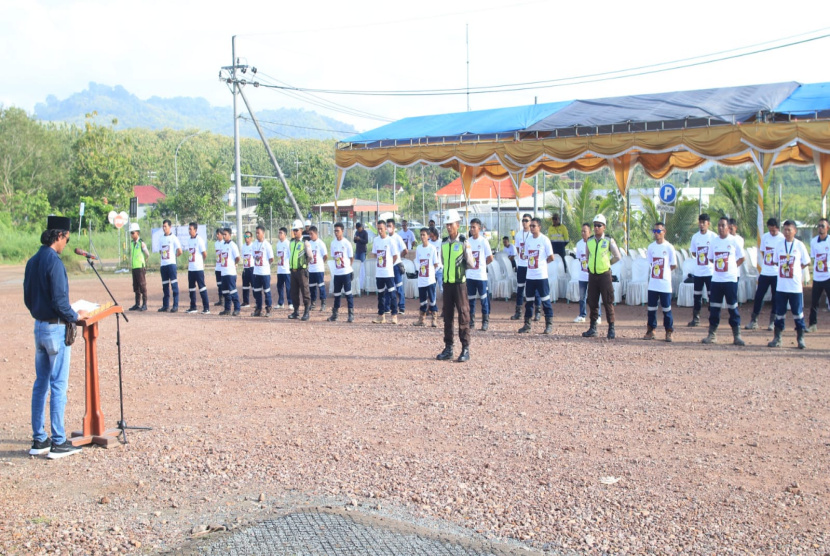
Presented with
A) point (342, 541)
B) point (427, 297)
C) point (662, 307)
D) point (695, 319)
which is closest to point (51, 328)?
point (342, 541)

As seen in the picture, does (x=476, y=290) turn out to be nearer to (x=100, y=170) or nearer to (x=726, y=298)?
(x=726, y=298)

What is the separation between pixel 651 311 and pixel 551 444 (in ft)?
21.5

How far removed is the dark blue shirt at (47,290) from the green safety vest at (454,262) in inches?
222

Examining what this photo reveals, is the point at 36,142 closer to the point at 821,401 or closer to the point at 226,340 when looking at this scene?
the point at 226,340

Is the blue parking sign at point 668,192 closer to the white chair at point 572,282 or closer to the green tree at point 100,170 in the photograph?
the white chair at point 572,282

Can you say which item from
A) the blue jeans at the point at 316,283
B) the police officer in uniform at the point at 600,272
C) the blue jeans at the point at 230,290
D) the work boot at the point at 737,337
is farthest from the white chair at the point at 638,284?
the blue jeans at the point at 230,290

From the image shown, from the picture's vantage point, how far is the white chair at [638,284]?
17.3m

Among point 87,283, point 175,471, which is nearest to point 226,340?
point 175,471

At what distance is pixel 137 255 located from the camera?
59.5 feet

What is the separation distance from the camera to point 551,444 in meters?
7.16

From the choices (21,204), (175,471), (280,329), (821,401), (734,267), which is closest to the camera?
(175,471)

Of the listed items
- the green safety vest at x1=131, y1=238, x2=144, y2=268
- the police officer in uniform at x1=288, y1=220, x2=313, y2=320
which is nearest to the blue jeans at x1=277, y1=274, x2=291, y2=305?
the police officer in uniform at x1=288, y1=220, x2=313, y2=320

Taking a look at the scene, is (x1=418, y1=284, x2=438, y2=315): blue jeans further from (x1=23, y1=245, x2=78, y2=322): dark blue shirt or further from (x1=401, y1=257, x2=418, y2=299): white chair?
(x1=23, y1=245, x2=78, y2=322): dark blue shirt

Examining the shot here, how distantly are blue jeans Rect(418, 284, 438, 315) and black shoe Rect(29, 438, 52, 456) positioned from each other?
8.92 meters
